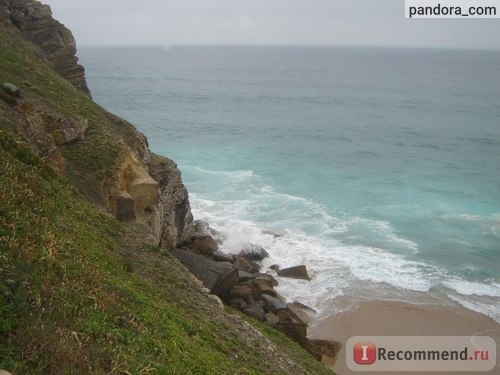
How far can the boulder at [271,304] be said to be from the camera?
24.6 meters

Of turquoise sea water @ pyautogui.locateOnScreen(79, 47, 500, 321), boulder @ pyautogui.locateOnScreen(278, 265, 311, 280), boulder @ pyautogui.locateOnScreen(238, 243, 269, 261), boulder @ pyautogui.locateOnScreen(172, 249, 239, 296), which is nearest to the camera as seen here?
boulder @ pyautogui.locateOnScreen(172, 249, 239, 296)

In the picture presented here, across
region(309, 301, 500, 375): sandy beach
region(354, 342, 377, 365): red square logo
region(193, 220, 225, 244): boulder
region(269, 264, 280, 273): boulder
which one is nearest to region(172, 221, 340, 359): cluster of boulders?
region(354, 342, 377, 365): red square logo

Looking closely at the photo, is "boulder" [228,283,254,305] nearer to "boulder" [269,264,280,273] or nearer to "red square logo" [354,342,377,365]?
"red square logo" [354,342,377,365]

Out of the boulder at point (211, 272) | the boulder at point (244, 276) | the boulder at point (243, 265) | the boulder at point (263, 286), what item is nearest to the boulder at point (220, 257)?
the boulder at point (243, 265)

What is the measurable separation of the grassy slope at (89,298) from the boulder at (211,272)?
4.16 metres

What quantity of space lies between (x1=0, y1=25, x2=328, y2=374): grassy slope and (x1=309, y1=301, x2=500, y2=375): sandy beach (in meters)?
6.22

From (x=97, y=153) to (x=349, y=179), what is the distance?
36.1 meters

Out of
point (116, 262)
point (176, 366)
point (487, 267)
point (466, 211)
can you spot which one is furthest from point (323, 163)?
point (176, 366)

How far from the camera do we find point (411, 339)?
25562 millimetres

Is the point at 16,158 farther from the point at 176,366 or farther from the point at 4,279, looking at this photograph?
the point at 176,366

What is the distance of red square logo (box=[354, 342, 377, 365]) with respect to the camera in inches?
913

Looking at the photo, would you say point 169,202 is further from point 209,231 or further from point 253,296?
point 209,231

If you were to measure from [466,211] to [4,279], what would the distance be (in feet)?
142

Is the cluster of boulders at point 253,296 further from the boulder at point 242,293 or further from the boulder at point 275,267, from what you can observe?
the boulder at point 275,267
